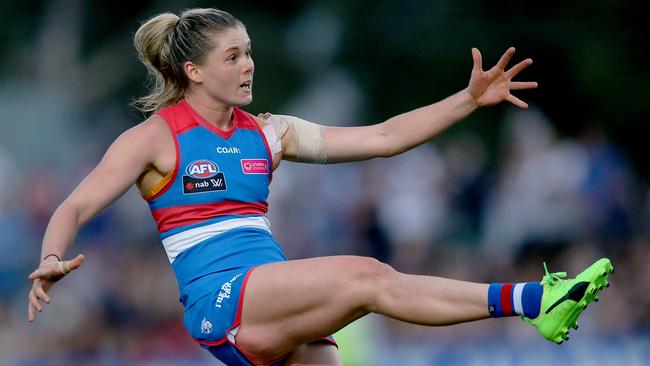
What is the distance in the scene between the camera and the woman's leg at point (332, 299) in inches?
197

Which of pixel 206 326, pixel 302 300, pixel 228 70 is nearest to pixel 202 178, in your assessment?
pixel 228 70

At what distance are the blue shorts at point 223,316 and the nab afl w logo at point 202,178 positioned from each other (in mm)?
383

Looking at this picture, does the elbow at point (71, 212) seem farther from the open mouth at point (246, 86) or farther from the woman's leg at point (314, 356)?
the woman's leg at point (314, 356)

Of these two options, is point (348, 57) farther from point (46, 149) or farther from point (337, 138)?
point (337, 138)

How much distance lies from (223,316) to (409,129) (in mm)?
1308

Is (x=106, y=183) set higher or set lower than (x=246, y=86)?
lower

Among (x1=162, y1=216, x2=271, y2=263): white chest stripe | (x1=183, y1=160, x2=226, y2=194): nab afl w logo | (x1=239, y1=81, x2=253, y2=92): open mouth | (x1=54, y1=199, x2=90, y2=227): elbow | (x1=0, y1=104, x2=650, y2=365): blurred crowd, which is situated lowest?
(x1=0, y1=104, x2=650, y2=365): blurred crowd

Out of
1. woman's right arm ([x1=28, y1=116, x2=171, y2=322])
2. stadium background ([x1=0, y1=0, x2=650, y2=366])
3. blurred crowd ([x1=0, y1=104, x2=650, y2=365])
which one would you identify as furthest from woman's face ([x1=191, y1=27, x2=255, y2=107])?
blurred crowd ([x1=0, y1=104, x2=650, y2=365])

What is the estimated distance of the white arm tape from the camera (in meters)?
6.02

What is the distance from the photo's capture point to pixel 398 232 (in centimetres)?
1085

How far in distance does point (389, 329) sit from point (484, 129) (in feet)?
15.2

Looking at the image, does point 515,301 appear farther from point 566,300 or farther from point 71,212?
point 71,212

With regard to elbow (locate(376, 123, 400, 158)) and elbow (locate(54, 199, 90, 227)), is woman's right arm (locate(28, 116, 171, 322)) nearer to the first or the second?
elbow (locate(54, 199, 90, 227))

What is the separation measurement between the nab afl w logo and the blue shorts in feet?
1.26
